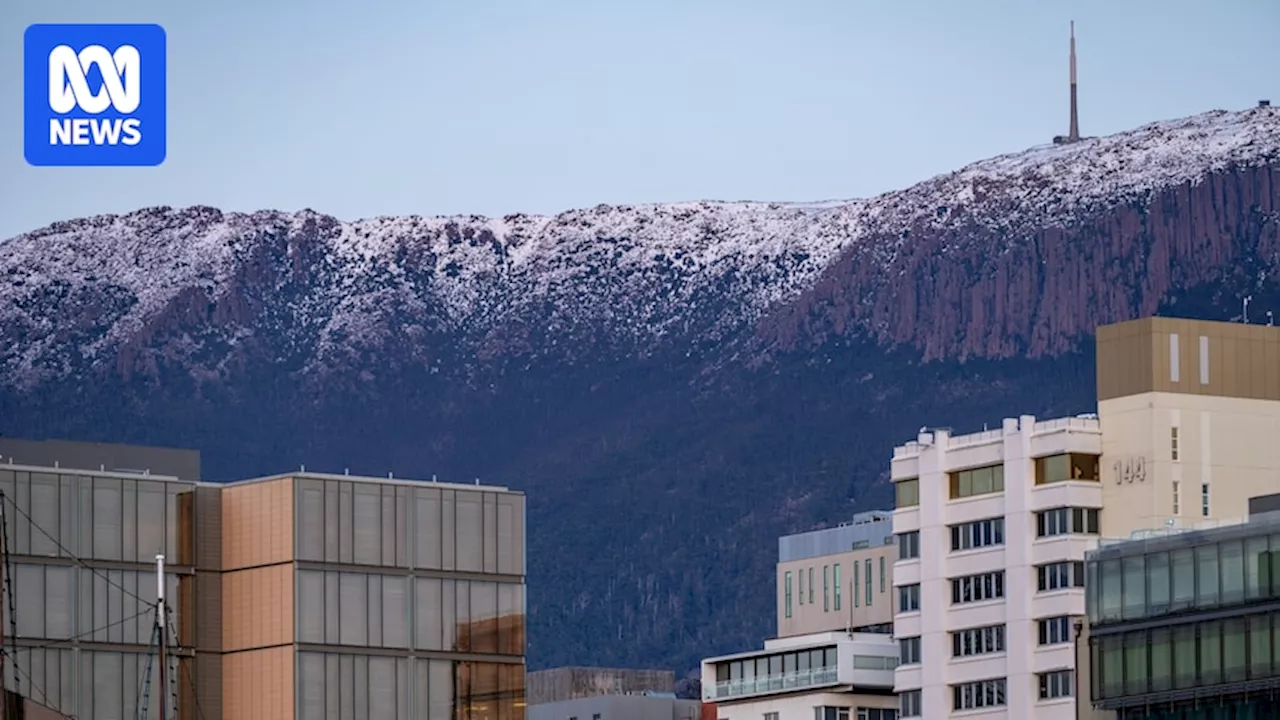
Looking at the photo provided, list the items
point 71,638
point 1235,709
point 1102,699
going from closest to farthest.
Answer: point 1235,709
point 1102,699
point 71,638

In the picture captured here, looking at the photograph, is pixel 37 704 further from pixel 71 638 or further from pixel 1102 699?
pixel 1102 699

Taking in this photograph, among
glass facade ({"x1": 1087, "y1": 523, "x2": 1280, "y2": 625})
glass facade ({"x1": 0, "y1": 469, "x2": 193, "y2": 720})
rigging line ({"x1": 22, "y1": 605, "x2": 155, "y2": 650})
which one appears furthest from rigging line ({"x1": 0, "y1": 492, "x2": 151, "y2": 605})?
glass facade ({"x1": 1087, "y1": 523, "x2": 1280, "y2": 625})

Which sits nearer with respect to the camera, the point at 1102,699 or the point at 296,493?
the point at 1102,699

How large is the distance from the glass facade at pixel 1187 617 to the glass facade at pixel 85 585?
5024 centimetres

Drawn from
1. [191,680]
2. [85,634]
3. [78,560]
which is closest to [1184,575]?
[191,680]

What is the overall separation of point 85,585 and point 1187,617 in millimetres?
59219

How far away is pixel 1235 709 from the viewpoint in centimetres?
16838

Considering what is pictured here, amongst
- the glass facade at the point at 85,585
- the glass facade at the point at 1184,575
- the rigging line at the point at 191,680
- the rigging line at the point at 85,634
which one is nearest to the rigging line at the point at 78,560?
the glass facade at the point at 85,585

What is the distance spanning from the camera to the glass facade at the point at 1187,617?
6624 inches

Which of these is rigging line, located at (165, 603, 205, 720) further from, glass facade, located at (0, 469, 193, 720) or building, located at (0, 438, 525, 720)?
glass facade, located at (0, 469, 193, 720)

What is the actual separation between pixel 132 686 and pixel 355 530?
617 inches

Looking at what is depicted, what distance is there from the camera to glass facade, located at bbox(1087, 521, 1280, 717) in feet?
552

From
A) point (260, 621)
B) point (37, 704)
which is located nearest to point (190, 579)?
point (260, 621)

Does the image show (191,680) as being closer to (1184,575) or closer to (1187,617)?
(1184,575)
